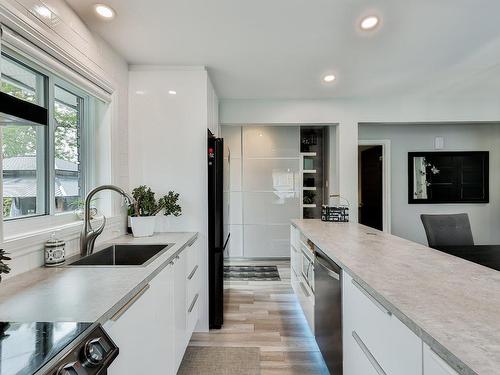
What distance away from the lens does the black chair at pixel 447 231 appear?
8.31 ft

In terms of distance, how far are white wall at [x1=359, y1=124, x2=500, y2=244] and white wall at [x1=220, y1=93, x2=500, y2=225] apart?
2.34 feet

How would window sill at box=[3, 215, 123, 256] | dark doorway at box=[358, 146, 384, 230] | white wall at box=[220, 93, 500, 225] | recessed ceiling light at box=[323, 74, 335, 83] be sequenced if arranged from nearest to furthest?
window sill at box=[3, 215, 123, 256] → recessed ceiling light at box=[323, 74, 335, 83] → white wall at box=[220, 93, 500, 225] → dark doorway at box=[358, 146, 384, 230]

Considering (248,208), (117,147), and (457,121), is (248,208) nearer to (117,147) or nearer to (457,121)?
(117,147)

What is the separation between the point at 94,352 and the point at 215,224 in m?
1.77

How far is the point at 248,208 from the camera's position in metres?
4.74

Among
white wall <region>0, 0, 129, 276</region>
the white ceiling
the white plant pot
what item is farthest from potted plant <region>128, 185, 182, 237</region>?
the white ceiling

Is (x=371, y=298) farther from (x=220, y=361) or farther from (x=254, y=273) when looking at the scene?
(x=254, y=273)

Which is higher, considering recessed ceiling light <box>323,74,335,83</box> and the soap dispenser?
recessed ceiling light <box>323,74,335,83</box>

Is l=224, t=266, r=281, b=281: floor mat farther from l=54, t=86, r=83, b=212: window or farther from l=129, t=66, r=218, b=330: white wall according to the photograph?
l=54, t=86, r=83, b=212: window

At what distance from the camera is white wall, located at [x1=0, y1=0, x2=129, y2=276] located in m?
1.30

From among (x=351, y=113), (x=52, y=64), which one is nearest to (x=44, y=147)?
(x=52, y=64)

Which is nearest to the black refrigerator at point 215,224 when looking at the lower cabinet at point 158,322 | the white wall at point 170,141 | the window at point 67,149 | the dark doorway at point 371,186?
the white wall at point 170,141

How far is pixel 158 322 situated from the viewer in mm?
1420

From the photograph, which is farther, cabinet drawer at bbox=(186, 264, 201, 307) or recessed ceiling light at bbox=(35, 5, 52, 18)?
cabinet drawer at bbox=(186, 264, 201, 307)
